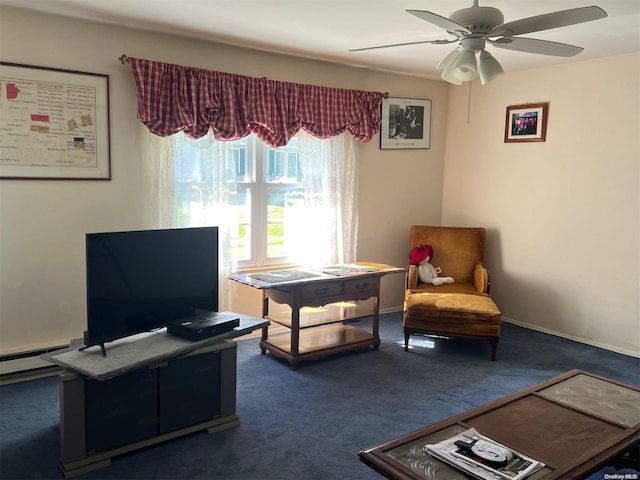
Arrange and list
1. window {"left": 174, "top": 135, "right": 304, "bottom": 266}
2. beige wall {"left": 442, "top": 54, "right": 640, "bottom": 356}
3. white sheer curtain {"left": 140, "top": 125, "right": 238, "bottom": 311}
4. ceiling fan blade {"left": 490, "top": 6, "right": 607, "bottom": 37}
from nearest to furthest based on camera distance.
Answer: ceiling fan blade {"left": 490, "top": 6, "right": 607, "bottom": 37} < white sheer curtain {"left": 140, "top": 125, "right": 238, "bottom": 311} < window {"left": 174, "top": 135, "right": 304, "bottom": 266} < beige wall {"left": 442, "top": 54, "right": 640, "bottom": 356}

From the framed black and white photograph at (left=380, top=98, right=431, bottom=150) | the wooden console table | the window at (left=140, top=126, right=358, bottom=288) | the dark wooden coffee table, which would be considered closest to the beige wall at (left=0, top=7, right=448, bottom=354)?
the window at (left=140, top=126, right=358, bottom=288)

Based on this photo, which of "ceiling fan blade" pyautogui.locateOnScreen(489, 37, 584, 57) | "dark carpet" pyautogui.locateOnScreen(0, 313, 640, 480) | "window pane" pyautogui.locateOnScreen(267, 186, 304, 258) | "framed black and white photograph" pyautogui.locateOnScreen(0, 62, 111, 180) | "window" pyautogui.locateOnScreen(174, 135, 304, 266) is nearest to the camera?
"dark carpet" pyautogui.locateOnScreen(0, 313, 640, 480)

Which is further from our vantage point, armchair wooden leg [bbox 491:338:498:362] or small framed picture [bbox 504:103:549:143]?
small framed picture [bbox 504:103:549:143]

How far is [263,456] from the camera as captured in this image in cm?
249

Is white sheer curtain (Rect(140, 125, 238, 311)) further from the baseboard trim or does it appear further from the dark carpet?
the baseboard trim

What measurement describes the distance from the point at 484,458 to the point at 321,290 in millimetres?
2023

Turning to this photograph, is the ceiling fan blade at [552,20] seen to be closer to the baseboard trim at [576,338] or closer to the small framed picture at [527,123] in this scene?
the small framed picture at [527,123]

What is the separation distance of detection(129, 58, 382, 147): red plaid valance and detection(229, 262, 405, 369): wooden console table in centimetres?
110

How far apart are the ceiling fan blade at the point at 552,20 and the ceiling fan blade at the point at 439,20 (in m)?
0.17

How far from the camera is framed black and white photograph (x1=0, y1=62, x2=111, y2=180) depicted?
124 inches

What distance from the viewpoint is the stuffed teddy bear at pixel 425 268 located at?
4578 millimetres

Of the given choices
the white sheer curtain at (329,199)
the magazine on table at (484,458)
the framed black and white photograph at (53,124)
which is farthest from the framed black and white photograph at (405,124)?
the magazine on table at (484,458)

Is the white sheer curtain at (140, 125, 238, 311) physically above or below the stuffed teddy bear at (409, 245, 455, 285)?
above

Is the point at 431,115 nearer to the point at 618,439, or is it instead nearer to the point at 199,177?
the point at 199,177
